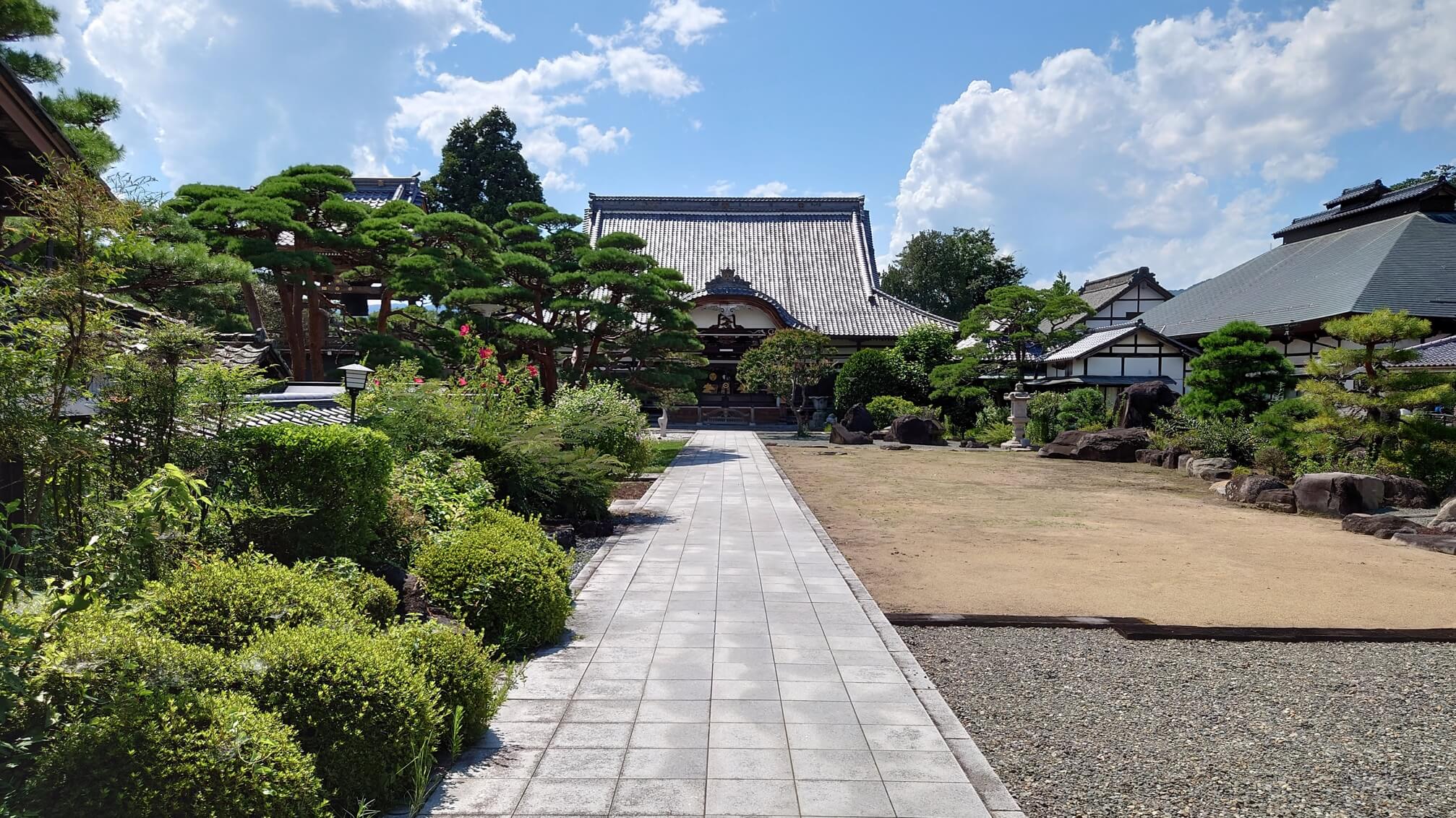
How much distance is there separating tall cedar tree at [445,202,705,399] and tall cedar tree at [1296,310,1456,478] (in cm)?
1211

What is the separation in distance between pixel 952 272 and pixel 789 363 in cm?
2294

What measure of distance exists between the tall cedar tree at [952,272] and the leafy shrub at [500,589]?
140 feet

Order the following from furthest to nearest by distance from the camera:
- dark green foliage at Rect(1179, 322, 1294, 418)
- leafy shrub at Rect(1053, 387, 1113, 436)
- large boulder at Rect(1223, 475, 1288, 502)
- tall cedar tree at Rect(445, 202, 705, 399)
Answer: leafy shrub at Rect(1053, 387, 1113, 436) < dark green foliage at Rect(1179, 322, 1294, 418) < tall cedar tree at Rect(445, 202, 705, 399) < large boulder at Rect(1223, 475, 1288, 502)

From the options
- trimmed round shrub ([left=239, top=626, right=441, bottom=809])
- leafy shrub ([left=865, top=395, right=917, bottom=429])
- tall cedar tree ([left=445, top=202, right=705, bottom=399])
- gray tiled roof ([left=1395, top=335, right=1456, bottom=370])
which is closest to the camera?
trimmed round shrub ([left=239, top=626, right=441, bottom=809])

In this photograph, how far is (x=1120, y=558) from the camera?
8695mm

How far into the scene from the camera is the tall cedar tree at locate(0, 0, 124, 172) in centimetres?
916

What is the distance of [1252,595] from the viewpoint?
280 inches

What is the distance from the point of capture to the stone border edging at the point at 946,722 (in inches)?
132

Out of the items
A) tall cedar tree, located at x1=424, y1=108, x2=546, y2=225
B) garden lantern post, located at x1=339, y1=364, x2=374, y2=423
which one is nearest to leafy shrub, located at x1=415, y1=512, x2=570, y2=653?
garden lantern post, located at x1=339, y1=364, x2=374, y2=423

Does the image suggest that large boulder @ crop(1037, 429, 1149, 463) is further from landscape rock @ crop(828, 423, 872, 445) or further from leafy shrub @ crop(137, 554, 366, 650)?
leafy shrub @ crop(137, 554, 366, 650)

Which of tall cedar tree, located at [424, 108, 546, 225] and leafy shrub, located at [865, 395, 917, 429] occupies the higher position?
tall cedar tree, located at [424, 108, 546, 225]

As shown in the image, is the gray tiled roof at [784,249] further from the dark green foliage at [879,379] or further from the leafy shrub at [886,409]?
the leafy shrub at [886,409]

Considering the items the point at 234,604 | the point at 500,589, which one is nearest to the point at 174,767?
the point at 234,604

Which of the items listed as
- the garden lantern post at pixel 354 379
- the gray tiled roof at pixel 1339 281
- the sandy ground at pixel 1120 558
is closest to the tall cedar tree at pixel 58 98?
the garden lantern post at pixel 354 379
